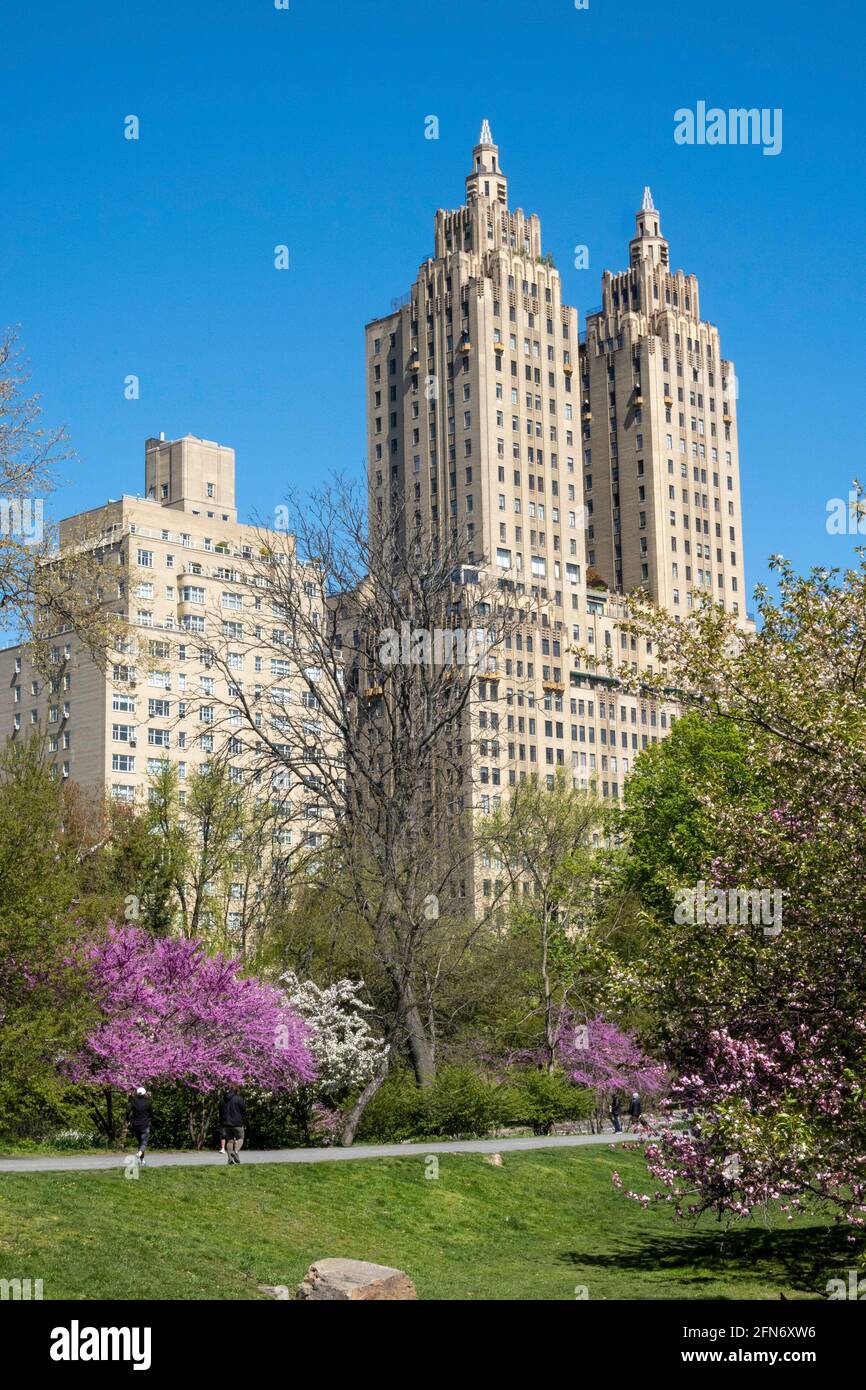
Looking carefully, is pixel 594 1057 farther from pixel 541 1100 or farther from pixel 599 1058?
pixel 541 1100

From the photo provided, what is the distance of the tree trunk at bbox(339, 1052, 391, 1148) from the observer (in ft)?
130

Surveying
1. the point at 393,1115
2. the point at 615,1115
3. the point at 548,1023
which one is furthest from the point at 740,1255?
the point at 548,1023

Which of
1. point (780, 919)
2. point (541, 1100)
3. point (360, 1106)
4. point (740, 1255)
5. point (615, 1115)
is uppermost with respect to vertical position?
point (780, 919)

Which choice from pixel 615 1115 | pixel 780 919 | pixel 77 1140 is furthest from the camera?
pixel 615 1115

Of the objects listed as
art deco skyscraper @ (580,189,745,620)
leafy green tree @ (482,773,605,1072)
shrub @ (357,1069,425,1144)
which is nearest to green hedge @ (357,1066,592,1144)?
shrub @ (357,1069,425,1144)

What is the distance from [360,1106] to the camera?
40188 millimetres

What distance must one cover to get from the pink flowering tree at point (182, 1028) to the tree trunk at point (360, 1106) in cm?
189

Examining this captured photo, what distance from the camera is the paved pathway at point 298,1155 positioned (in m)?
30.5

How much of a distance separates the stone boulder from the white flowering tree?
18.5 meters

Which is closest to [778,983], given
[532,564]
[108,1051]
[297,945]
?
[108,1051]

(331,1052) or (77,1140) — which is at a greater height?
(331,1052)

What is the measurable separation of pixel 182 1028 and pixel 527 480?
377 ft
